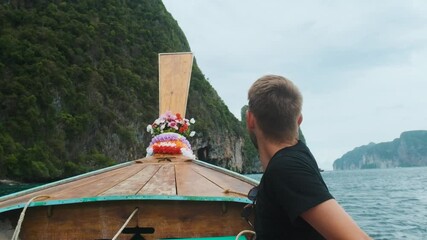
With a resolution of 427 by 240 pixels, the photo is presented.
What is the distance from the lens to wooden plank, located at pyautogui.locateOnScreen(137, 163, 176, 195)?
255 cm

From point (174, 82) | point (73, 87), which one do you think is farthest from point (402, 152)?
point (174, 82)

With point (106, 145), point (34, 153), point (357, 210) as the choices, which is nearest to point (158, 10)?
point (106, 145)

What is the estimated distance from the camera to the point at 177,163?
4.39 m

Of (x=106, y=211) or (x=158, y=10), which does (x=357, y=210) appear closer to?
(x=106, y=211)

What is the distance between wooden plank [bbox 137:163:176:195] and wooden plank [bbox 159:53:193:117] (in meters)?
2.93

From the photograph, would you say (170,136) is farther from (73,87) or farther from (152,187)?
(73,87)

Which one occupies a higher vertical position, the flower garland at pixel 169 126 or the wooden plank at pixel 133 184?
the flower garland at pixel 169 126

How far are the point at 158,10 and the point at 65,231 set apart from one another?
66859 mm

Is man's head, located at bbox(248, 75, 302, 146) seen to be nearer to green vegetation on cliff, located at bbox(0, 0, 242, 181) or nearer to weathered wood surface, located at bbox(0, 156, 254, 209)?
weathered wood surface, located at bbox(0, 156, 254, 209)

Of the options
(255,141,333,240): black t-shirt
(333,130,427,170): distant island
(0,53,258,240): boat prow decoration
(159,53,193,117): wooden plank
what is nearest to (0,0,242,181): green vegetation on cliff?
(159,53,193,117): wooden plank

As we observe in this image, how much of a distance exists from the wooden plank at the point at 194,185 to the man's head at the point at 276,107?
1246 millimetres

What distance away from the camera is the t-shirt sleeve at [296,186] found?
3.74 ft

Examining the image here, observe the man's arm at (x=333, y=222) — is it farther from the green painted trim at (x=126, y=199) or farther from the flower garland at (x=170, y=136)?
the flower garland at (x=170, y=136)

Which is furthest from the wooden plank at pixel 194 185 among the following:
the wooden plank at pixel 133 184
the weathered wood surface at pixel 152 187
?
the wooden plank at pixel 133 184
